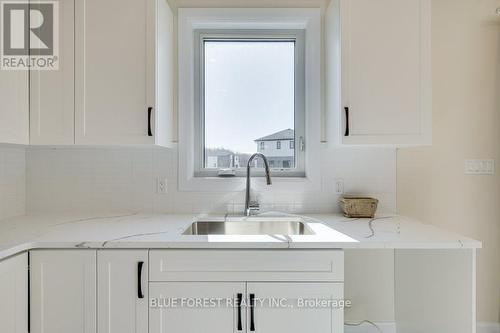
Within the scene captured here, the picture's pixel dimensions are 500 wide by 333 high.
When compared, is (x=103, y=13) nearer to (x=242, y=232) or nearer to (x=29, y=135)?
(x=29, y=135)

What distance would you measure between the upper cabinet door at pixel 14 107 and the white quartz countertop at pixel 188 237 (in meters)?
0.49

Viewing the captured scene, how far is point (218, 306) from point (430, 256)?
114cm

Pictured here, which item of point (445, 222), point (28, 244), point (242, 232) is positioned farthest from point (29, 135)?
point (445, 222)

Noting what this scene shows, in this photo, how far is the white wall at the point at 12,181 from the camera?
6.14ft

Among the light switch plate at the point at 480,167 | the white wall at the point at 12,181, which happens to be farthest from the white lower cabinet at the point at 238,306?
the light switch plate at the point at 480,167

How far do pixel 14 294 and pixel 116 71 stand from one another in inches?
46.1

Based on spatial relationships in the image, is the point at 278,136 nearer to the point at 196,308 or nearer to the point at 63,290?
the point at 196,308

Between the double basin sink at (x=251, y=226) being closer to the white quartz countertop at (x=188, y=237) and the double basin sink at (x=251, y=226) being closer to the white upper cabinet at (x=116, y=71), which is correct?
the white quartz countertop at (x=188, y=237)

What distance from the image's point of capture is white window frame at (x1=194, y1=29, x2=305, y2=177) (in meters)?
2.15

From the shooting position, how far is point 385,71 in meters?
1.69

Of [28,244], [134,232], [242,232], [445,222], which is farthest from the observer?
[445,222]

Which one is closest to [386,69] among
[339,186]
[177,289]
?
[339,186]

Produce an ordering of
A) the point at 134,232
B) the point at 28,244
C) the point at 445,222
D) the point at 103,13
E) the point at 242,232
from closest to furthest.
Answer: the point at 28,244
the point at 134,232
the point at 103,13
the point at 242,232
the point at 445,222

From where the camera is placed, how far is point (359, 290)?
2.05 m
